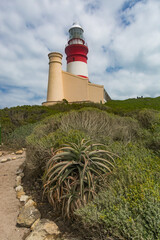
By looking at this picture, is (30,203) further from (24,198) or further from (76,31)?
(76,31)

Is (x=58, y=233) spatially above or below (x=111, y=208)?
below

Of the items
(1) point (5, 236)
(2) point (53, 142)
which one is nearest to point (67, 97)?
(2) point (53, 142)

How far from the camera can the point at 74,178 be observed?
2422 millimetres

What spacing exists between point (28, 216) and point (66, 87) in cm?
1893

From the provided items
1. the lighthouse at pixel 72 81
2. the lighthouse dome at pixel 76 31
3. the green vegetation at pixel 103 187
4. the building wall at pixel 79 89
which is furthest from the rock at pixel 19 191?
the lighthouse dome at pixel 76 31

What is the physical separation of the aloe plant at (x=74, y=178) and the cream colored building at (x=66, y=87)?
1681 cm

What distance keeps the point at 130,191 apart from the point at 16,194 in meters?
2.88

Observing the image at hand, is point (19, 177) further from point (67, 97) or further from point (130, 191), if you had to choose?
point (67, 97)

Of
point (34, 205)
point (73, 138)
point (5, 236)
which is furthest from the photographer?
point (73, 138)

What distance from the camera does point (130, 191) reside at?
69.9 inches

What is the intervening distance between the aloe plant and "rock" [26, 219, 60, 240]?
24cm

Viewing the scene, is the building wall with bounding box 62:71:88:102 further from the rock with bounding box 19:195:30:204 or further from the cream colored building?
the rock with bounding box 19:195:30:204

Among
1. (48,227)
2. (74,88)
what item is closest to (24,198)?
(48,227)

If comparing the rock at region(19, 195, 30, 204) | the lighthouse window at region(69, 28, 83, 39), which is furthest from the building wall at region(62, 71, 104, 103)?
the rock at region(19, 195, 30, 204)
